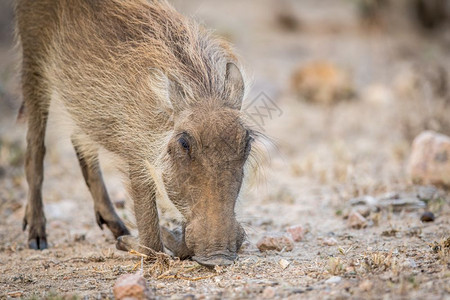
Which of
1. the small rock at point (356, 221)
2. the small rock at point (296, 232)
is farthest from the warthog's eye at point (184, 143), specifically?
the small rock at point (356, 221)

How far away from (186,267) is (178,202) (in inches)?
15.0

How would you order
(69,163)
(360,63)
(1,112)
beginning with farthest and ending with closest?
(360,63), (1,112), (69,163)

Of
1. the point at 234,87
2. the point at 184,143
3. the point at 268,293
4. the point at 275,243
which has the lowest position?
the point at 268,293

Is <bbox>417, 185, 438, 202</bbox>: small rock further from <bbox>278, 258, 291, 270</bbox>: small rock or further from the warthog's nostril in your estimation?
the warthog's nostril

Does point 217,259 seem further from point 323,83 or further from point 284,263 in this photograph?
point 323,83

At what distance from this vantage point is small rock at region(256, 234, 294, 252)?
3936 mm

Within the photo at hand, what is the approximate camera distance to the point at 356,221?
4414 mm

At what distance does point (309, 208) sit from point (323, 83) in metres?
3.74

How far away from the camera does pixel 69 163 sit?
682 cm

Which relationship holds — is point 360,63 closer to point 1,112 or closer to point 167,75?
point 1,112

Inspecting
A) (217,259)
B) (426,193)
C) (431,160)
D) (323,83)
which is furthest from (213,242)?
(323,83)

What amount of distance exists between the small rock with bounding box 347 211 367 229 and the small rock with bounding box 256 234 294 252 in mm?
665

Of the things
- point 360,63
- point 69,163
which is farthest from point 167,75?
point 360,63

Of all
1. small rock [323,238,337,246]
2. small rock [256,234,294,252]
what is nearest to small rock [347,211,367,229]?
small rock [323,238,337,246]
